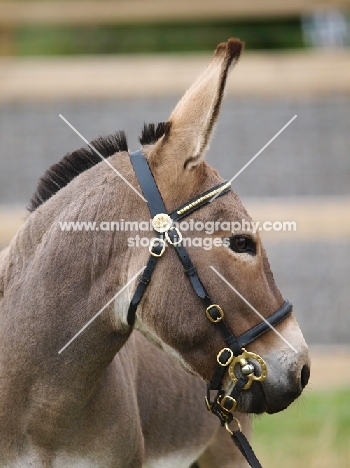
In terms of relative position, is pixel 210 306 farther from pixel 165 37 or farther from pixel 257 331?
pixel 165 37

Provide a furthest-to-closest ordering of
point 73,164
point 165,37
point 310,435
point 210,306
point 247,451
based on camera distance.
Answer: point 165,37
point 310,435
point 73,164
point 247,451
point 210,306

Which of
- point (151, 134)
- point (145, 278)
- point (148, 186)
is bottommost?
point (145, 278)

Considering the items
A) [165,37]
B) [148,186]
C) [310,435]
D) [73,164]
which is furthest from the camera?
[165,37]

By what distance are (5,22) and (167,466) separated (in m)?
6.11

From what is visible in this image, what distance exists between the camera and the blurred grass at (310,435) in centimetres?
532

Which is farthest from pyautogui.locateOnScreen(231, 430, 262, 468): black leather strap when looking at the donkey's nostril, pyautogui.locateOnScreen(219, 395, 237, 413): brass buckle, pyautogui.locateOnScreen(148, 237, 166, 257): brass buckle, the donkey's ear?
the donkey's ear

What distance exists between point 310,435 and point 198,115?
382cm

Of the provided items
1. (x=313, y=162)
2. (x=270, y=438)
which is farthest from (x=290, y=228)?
(x=270, y=438)

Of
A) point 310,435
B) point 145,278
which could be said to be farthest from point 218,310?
point 310,435

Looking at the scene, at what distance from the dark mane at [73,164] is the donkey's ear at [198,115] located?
0.28 meters

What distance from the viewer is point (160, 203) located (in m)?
2.79

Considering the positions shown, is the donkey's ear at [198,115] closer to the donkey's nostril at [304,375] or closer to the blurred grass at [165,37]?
the donkey's nostril at [304,375]

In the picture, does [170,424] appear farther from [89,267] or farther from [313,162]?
[313,162]

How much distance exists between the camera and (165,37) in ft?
30.2
